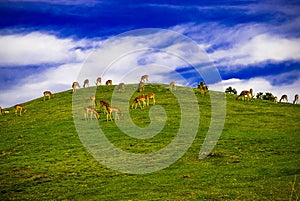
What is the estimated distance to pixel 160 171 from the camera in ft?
85.1

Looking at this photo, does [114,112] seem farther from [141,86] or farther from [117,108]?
[141,86]

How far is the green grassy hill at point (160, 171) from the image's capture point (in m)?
20.9

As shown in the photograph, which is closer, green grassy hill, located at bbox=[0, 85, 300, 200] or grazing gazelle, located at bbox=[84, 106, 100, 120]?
green grassy hill, located at bbox=[0, 85, 300, 200]

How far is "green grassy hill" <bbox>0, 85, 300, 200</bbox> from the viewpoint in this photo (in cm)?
2086

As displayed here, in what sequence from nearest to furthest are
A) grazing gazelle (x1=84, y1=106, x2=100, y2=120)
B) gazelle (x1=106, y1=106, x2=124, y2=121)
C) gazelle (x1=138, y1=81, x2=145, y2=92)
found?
gazelle (x1=106, y1=106, x2=124, y2=121) → grazing gazelle (x1=84, y1=106, x2=100, y2=120) → gazelle (x1=138, y1=81, x2=145, y2=92)

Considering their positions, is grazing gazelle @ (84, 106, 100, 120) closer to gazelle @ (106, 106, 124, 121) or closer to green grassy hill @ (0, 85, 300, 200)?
gazelle @ (106, 106, 124, 121)

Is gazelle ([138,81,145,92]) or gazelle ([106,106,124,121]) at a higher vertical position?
gazelle ([138,81,145,92])

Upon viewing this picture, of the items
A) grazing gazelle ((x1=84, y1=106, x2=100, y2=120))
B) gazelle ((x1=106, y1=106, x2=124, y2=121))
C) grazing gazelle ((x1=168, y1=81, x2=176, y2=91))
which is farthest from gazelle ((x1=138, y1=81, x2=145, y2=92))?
grazing gazelle ((x1=84, y1=106, x2=100, y2=120))

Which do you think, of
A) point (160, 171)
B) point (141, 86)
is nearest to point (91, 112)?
point (141, 86)

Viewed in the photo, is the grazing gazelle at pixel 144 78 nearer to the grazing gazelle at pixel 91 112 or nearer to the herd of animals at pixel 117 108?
the herd of animals at pixel 117 108

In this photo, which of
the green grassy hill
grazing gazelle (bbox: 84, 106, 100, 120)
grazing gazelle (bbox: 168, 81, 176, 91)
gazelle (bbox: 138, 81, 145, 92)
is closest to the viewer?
the green grassy hill

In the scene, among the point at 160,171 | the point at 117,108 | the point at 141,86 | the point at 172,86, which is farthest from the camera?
the point at 172,86

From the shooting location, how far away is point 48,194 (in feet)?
74.6

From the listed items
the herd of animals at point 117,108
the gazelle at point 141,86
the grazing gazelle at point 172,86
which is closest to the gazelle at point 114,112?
Answer: the herd of animals at point 117,108
